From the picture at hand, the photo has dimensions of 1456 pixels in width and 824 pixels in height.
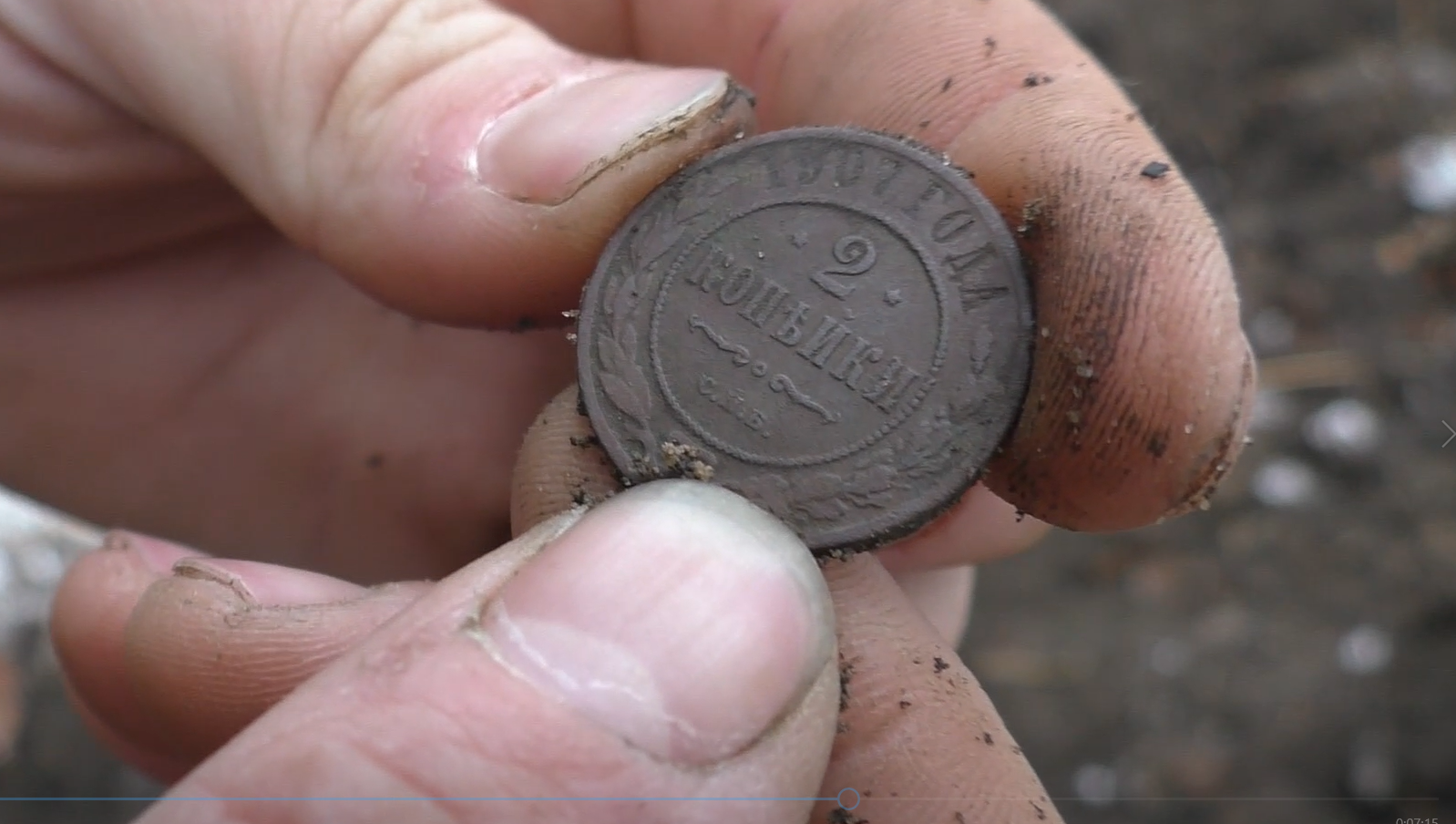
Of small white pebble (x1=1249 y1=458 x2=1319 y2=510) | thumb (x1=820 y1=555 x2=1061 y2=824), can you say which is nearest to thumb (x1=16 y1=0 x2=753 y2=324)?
thumb (x1=820 y1=555 x2=1061 y2=824)

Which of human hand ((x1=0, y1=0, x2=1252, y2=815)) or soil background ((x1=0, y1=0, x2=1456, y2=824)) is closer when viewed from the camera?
human hand ((x1=0, y1=0, x2=1252, y2=815))

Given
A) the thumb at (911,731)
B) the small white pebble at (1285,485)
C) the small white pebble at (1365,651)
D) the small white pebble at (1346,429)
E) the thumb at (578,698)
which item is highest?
the thumb at (578,698)

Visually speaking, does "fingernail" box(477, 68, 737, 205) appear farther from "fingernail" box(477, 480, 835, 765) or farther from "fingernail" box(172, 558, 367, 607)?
"fingernail" box(172, 558, 367, 607)

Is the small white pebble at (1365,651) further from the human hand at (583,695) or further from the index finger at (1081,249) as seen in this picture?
the human hand at (583,695)

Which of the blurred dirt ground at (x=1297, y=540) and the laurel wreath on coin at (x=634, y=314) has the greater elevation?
the laurel wreath on coin at (x=634, y=314)

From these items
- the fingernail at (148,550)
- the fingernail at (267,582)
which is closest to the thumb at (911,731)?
the fingernail at (267,582)

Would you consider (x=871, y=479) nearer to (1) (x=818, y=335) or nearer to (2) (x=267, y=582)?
(1) (x=818, y=335)

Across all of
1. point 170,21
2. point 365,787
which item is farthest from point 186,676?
point 170,21

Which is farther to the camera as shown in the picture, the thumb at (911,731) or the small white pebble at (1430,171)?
the small white pebble at (1430,171)
